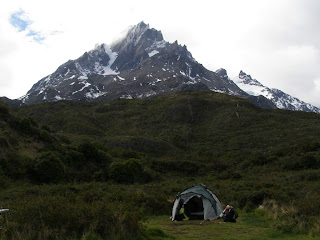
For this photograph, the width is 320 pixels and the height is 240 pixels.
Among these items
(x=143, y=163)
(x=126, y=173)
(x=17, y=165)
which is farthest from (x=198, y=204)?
(x=143, y=163)

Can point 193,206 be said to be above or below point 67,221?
below

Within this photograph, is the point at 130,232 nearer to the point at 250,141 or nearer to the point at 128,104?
the point at 250,141

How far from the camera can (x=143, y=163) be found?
176 feet

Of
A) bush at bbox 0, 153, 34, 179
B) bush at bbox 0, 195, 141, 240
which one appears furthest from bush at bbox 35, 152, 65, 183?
bush at bbox 0, 195, 141, 240

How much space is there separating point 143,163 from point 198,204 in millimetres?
34810

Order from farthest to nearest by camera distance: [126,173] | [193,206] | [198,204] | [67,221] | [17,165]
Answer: [126,173]
[17,165]
[193,206]
[198,204]
[67,221]

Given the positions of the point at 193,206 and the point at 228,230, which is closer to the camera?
the point at 228,230

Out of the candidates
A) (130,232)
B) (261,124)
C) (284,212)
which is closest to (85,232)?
(130,232)

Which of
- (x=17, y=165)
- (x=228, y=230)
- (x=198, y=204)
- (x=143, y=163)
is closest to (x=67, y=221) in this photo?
(x=228, y=230)

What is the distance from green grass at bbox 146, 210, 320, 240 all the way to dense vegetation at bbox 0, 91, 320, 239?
29.2 inches

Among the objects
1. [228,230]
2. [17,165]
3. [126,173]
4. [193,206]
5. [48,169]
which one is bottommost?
[193,206]

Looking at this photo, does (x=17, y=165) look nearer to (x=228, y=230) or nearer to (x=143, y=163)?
(x=143, y=163)

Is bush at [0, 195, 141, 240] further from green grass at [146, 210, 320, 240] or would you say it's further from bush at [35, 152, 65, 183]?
bush at [35, 152, 65, 183]

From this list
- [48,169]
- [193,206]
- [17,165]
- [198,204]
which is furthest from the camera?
[48,169]
